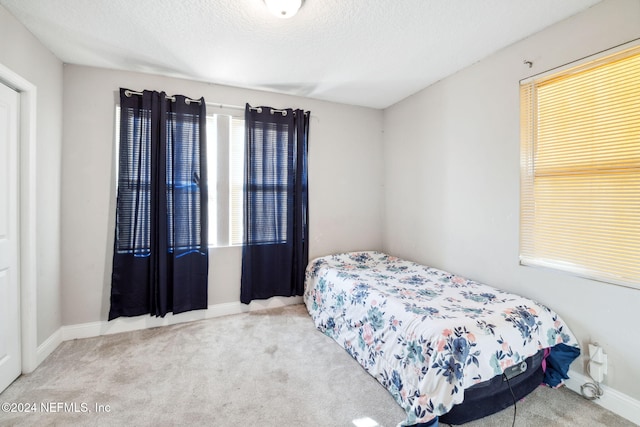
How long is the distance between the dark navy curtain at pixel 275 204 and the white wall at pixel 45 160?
5.05ft

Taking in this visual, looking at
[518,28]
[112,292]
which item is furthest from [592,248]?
[112,292]

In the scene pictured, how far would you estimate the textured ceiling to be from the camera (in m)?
1.72

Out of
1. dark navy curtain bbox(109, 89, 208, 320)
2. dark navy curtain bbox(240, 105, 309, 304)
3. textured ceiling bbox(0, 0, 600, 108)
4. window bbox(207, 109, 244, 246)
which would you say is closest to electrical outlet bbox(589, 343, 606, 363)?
textured ceiling bbox(0, 0, 600, 108)

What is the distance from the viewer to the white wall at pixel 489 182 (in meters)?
1.63

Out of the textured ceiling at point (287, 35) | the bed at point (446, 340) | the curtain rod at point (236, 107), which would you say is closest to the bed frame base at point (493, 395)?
the bed at point (446, 340)

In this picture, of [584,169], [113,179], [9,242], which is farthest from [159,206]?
[584,169]

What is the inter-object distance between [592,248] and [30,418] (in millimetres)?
3454

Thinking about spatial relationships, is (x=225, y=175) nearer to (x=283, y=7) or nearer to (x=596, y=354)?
(x=283, y=7)

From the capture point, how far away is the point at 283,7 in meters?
1.65

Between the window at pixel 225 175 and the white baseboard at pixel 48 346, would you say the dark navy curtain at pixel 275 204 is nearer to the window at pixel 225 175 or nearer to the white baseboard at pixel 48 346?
the window at pixel 225 175

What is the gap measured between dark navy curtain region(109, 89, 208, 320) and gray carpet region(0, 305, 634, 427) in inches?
16.8

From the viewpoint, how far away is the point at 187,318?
111 inches

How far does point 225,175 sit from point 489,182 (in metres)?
2.50

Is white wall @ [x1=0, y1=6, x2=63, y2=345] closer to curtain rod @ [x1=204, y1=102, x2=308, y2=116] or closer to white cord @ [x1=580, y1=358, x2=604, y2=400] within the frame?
curtain rod @ [x1=204, y1=102, x2=308, y2=116]
